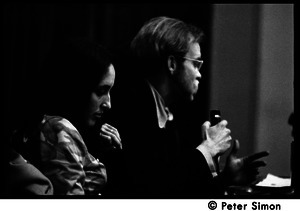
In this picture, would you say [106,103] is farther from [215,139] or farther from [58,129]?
[215,139]

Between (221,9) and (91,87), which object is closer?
(91,87)

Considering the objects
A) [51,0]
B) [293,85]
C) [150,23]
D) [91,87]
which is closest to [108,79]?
[91,87]

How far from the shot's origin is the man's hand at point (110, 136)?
42.0 inches

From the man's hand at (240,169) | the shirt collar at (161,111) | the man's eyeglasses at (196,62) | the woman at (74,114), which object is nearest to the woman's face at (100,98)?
the woman at (74,114)

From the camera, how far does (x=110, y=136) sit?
1072 millimetres

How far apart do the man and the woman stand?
71 mm

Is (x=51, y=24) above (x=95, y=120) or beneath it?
above

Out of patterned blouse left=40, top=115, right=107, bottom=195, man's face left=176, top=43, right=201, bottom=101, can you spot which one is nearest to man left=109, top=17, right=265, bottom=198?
man's face left=176, top=43, right=201, bottom=101

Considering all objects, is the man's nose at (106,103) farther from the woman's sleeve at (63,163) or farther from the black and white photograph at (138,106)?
the woman's sleeve at (63,163)

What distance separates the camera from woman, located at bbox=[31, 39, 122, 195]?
96cm

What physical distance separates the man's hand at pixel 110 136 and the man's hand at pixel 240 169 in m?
0.31

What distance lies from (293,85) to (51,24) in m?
0.72
